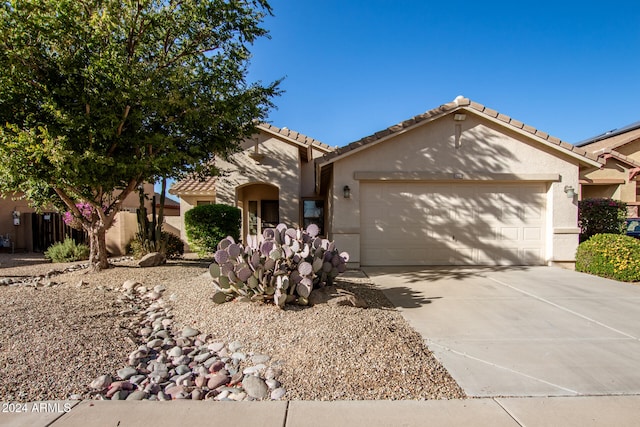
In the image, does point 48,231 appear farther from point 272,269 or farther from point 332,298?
point 332,298

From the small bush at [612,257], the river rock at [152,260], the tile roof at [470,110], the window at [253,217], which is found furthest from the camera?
the window at [253,217]

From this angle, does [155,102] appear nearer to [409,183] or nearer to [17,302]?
[17,302]

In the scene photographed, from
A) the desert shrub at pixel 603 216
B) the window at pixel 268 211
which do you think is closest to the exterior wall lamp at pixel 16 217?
the window at pixel 268 211

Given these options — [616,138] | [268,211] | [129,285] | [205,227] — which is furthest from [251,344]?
[616,138]

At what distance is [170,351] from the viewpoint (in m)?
3.81

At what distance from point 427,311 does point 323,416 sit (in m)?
3.05

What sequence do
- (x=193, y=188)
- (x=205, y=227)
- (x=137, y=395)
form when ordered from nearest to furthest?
1. (x=137, y=395)
2. (x=205, y=227)
3. (x=193, y=188)

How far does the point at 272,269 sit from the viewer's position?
4.64 metres

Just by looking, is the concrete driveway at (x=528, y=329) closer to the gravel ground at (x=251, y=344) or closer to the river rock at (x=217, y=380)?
the gravel ground at (x=251, y=344)

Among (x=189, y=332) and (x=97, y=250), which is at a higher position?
(x=97, y=250)

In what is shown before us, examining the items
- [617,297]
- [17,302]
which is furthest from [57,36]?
[617,297]

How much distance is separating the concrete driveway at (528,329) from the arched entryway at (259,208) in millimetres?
7674

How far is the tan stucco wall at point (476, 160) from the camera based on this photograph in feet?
29.5

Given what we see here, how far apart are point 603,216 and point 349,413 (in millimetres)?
11568
